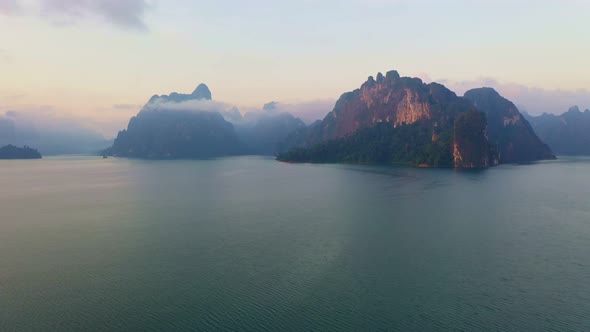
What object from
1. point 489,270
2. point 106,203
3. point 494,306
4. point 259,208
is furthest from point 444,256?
point 106,203

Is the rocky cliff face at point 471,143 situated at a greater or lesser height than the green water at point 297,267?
greater

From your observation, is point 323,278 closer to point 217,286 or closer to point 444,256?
point 217,286

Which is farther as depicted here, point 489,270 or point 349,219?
point 349,219

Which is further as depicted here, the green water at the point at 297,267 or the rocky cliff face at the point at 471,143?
the rocky cliff face at the point at 471,143

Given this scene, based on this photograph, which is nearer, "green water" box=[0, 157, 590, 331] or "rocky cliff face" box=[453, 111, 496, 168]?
"green water" box=[0, 157, 590, 331]

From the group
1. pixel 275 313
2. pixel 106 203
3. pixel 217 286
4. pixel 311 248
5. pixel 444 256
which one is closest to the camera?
pixel 275 313

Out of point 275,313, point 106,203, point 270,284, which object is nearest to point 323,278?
point 270,284

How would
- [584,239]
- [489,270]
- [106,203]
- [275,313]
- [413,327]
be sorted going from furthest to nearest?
[106,203]
[584,239]
[489,270]
[275,313]
[413,327]
